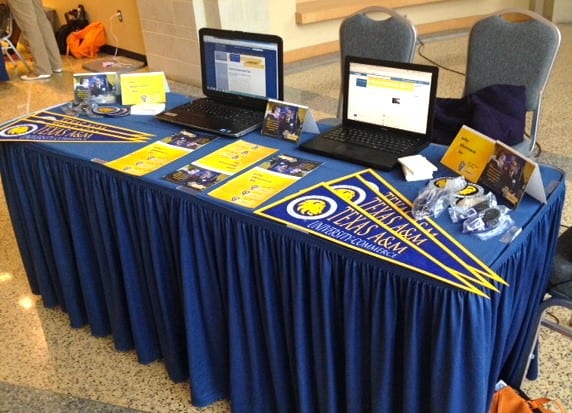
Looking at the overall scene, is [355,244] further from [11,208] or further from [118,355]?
[11,208]

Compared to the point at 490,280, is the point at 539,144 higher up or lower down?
lower down

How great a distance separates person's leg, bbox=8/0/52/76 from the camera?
497cm

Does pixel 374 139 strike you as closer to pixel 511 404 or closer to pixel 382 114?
pixel 382 114

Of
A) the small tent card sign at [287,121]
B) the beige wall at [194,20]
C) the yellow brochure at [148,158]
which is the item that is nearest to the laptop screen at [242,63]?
the small tent card sign at [287,121]

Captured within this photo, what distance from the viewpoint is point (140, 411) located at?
5.90 feet

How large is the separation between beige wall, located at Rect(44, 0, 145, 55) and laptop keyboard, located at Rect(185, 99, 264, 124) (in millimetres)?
3648

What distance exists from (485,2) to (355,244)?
5.74 metres

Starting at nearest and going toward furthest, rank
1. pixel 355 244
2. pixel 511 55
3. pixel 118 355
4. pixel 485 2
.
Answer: pixel 355 244 → pixel 118 355 → pixel 511 55 → pixel 485 2

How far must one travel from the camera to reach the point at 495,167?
1.41 meters

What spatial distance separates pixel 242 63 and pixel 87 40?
446cm

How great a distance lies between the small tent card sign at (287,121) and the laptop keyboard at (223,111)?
9cm

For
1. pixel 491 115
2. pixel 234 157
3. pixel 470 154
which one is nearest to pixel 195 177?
pixel 234 157

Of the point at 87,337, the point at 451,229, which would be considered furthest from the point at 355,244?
the point at 87,337

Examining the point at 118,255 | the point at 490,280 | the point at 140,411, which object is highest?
the point at 490,280
